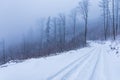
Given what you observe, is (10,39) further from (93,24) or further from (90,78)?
(90,78)

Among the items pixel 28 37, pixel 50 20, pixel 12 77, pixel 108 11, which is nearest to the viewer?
pixel 12 77

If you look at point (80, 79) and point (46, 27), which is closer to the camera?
point (80, 79)

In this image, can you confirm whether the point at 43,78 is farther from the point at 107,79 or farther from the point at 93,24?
the point at 93,24

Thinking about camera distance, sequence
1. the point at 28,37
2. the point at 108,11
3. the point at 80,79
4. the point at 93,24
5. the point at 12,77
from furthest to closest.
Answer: the point at 93,24 → the point at 28,37 → the point at 108,11 → the point at 12,77 → the point at 80,79

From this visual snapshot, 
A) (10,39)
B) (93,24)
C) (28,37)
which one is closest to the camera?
(28,37)

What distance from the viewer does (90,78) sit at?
7.86 metres

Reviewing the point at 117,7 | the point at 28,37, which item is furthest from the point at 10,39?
the point at 117,7

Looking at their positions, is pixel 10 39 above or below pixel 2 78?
below

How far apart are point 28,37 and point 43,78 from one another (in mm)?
107915

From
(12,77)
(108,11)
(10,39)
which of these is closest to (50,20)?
(108,11)

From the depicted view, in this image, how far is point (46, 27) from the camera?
6988 centimetres

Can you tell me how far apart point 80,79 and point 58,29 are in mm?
64490

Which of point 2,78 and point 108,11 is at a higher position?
point 108,11

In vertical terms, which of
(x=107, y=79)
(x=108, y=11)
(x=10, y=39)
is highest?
(x=108, y=11)
